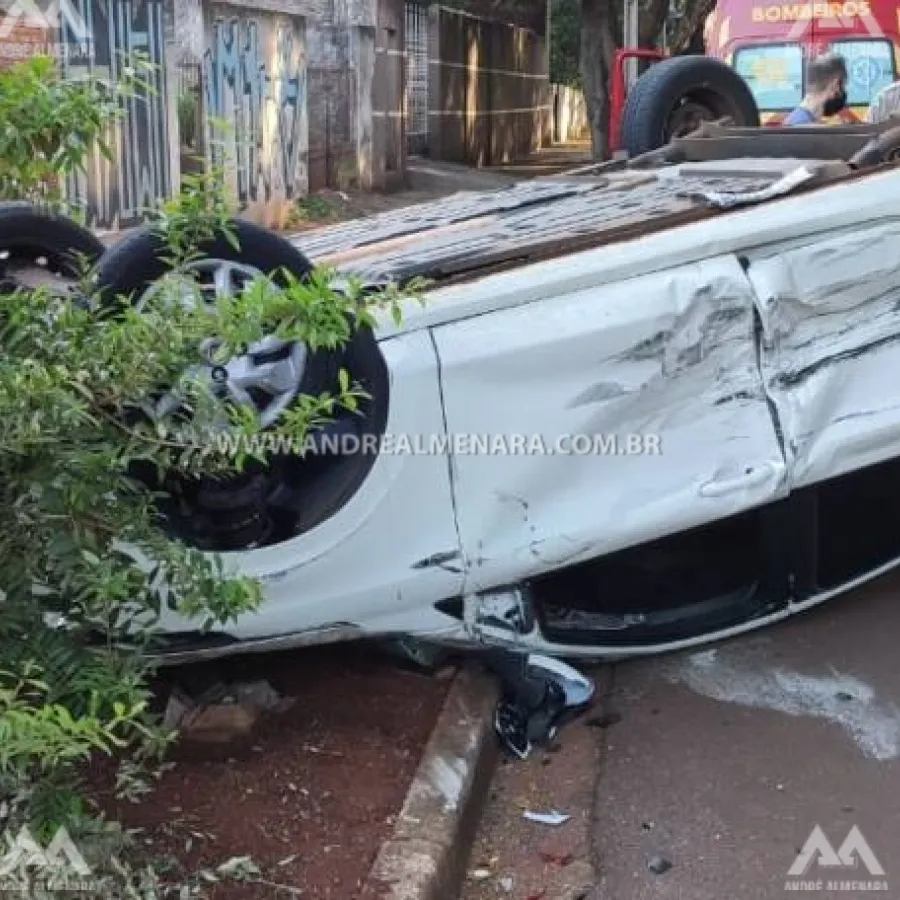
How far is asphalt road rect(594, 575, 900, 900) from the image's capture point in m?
3.32

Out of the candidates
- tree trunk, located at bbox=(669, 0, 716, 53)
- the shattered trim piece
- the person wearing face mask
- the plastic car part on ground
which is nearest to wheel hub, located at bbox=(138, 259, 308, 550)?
the plastic car part on ground

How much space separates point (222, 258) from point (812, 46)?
9.37 m

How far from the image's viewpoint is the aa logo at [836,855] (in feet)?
10.9

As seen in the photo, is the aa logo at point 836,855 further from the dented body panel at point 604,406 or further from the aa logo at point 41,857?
the aa logo at point 41,857

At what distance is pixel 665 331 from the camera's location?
3.99 meters

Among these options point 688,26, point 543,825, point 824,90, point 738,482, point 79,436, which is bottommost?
point 543,825

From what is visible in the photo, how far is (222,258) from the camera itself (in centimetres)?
333

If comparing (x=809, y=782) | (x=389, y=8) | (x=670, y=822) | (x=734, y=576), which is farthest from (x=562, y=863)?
(x=389, y=8)

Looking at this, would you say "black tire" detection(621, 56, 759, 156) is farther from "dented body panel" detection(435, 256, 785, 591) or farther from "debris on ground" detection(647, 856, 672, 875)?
"debris on ground" detection(647, 856, 672, 875)

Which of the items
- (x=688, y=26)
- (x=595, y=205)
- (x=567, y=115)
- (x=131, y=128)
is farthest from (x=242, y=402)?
(x=567, y=115)

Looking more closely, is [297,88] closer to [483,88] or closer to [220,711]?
[220,711]

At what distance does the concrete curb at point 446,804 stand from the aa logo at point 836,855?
83 centimetres

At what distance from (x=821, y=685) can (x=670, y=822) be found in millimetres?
998

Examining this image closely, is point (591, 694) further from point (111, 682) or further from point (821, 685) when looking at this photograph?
point (111, 682)
